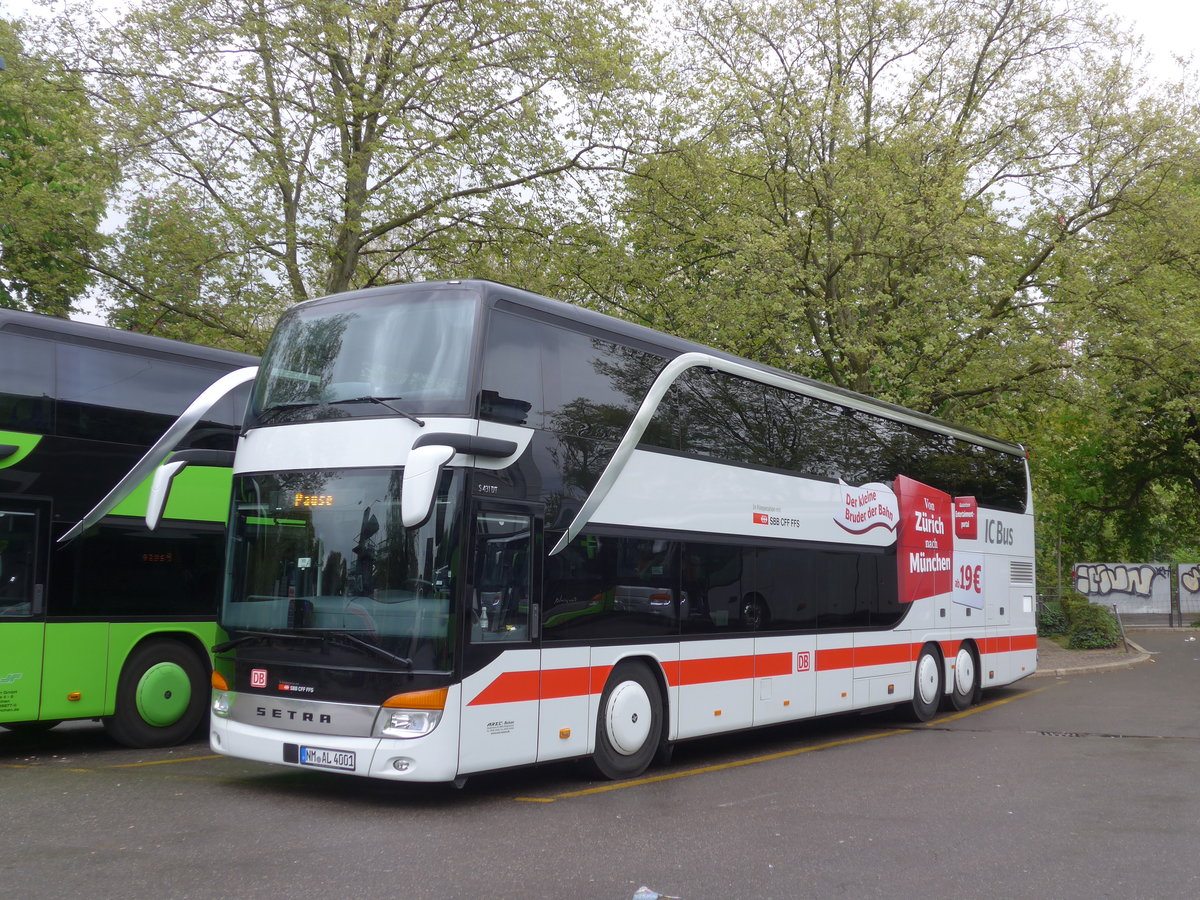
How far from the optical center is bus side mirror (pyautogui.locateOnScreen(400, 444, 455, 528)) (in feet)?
24.4

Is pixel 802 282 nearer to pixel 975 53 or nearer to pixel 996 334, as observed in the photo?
pixel 996 334

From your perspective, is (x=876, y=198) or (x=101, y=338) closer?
(x=101, y=338)

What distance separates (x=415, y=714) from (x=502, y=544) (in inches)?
57.1

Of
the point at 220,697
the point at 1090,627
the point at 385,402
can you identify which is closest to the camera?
the point at 385,402

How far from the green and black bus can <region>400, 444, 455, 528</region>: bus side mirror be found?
4.96 metres

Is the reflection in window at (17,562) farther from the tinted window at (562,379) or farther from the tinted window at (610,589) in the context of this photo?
the tinted window at (610,589)

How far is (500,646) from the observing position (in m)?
8.70

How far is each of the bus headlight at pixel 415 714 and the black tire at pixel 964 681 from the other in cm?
1043

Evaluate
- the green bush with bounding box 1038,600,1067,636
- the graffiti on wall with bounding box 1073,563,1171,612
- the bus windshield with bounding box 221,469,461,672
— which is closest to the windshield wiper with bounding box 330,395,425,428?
the bus windshield with bounding box 221,469,461,672

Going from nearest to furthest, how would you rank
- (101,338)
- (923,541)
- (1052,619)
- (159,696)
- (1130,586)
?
(101,338)
(159,696)
(923,541)
(1052,619)
(1130,586)

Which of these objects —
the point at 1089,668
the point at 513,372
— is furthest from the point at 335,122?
the point at 1089,668

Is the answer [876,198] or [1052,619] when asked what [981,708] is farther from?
[1052,619]

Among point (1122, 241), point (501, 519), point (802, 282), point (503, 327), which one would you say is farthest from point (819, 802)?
point (1122, 241)

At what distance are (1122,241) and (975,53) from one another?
17.5 feet
